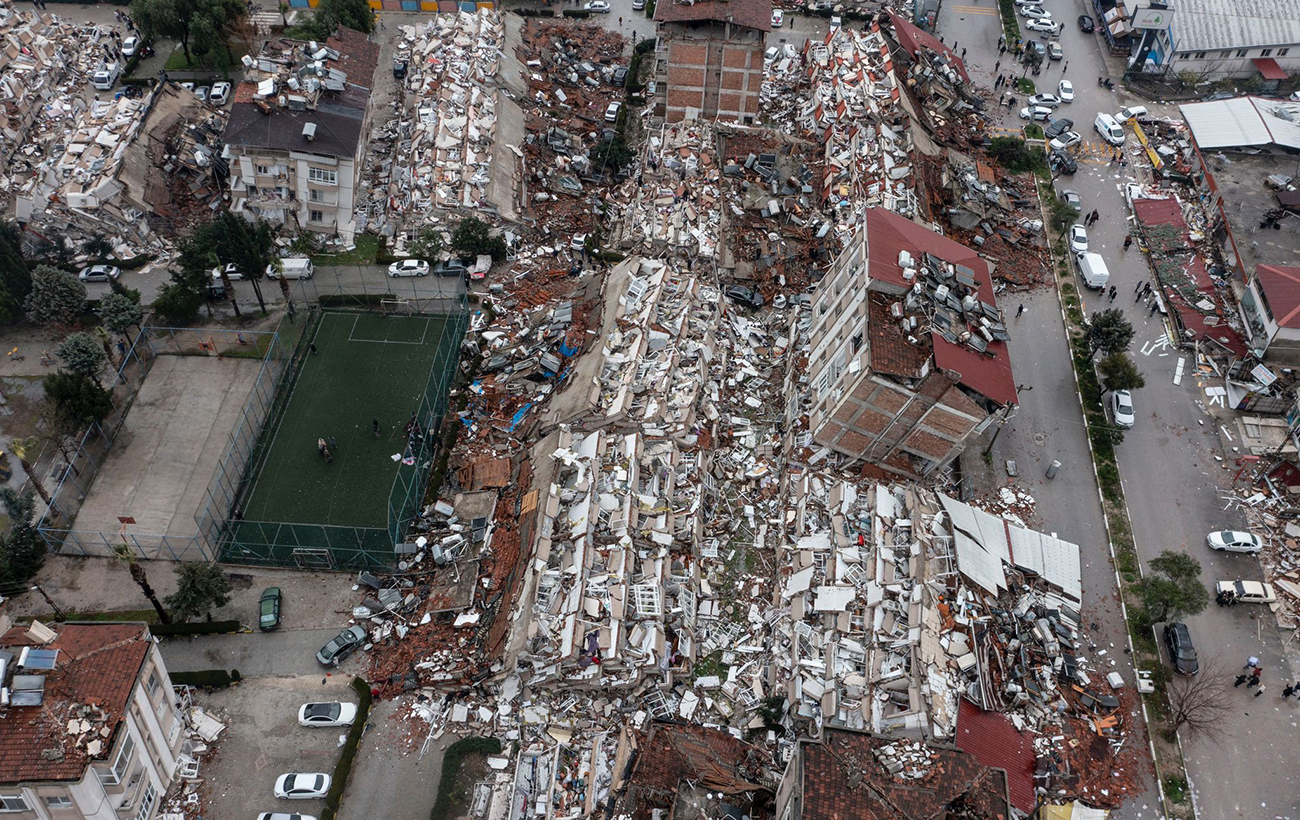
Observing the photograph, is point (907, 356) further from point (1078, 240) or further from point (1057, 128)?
point (1057, 128)

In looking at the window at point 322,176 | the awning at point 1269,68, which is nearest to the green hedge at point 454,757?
the window at point 322,176

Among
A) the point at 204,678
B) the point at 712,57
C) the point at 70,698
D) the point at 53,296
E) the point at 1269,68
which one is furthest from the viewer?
the point at 1269,68

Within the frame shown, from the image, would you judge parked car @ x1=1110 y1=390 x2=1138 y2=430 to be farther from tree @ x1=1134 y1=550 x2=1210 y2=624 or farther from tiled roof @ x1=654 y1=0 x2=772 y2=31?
tiled roof @ x1=654 y1=0 x2=772 y2=31

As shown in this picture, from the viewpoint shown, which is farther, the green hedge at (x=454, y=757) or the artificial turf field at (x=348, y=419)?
the artificial turf field at (x=348, y=419)

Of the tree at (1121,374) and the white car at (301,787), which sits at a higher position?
the tree at (1121,374)

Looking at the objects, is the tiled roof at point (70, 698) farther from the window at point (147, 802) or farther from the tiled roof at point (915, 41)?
the tiled roof at point (915, 41)

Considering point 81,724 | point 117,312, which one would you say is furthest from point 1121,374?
point 117,312
